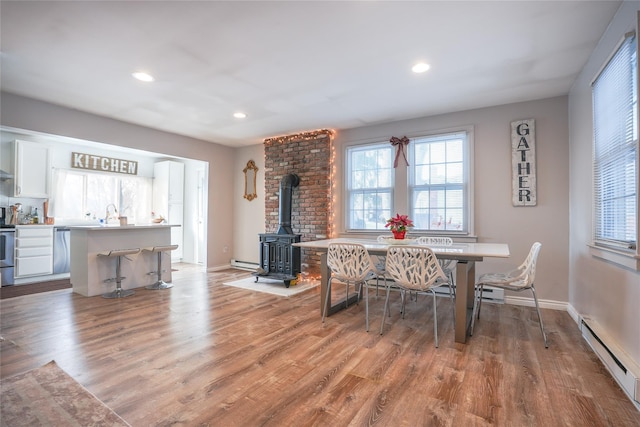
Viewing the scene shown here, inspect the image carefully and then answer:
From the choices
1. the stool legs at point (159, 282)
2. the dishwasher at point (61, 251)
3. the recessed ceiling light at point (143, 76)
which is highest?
the recessed ceiling light at point (143, 76)

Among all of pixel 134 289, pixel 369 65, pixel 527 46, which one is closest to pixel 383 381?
pixel 369 65

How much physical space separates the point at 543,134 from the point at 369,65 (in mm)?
2396

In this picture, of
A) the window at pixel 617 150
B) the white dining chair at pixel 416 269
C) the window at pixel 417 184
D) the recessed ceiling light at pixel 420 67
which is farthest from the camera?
the window at pixel 417 184

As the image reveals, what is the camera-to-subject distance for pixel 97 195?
6293 mm

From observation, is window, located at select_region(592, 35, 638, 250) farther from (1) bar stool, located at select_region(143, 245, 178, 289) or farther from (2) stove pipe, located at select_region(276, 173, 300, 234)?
(1) bar stool, located at select_region(143, 245, 178, 289)

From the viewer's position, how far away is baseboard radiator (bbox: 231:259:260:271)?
610 centimetres

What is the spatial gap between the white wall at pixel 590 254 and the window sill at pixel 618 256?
2.0 inches

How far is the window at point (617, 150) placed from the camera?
6.55ft

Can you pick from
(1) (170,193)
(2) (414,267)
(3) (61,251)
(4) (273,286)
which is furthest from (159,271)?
(2) (414,267)

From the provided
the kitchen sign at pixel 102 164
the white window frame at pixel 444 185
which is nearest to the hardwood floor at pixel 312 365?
the white window frame at pixel 444 185

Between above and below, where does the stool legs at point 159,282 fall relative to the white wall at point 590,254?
below

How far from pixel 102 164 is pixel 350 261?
5971mm

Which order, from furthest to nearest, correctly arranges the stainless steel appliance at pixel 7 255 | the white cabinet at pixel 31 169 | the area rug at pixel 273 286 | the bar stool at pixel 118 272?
the white cabinet at pixel 31 169, the stainless steel appliance at pixel 7 255, the area rug at pixel 273 286, the bar stool at pixel 118 272

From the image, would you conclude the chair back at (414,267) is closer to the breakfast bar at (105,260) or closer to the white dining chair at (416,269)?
the white dining chair at (416,269)
